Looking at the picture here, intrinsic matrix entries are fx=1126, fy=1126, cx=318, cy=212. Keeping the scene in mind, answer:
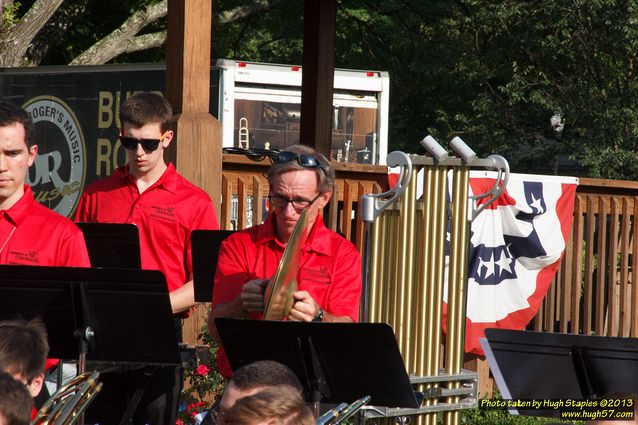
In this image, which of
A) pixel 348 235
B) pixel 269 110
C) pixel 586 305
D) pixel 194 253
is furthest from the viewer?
pixel 269 110

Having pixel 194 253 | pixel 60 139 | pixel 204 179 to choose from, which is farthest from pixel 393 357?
pixel 60 139

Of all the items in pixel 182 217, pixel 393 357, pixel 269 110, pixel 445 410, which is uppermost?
pixel 269 110

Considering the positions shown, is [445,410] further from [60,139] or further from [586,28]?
[586,28]

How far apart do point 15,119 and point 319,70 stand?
3.34 meters

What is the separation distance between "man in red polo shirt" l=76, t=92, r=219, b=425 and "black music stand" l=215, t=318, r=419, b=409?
115 cm

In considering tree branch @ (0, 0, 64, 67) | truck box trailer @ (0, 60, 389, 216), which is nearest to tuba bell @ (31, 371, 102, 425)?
truck box trailer @ (0, 60, 389, 216)

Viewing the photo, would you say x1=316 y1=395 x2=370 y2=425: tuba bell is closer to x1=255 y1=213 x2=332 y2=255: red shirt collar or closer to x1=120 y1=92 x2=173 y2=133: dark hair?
x1=255 y1=213 x2=332 y2=255: red shirt collar

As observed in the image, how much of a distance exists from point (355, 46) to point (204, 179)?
54.8ft

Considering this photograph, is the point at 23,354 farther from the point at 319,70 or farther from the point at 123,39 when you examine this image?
the point at 123,39

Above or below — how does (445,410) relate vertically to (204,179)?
below

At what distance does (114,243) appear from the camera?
16.2 feet

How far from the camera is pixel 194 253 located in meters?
5.07

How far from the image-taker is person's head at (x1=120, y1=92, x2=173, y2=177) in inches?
208

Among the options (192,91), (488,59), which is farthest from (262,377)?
(488,59)
